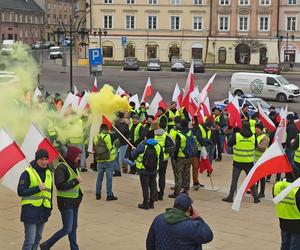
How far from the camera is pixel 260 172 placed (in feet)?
27.5

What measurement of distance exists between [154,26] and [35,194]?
68.9 meters

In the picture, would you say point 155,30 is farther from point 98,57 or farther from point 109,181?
point 109,181

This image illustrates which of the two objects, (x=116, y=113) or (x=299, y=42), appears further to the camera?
(x=299, y=42)

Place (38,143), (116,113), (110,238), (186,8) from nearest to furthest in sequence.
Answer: (38,143) < (110,238) < (116,113) < (186,8)

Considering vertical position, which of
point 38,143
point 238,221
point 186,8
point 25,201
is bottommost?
point 238,221

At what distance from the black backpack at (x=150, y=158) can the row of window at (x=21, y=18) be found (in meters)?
108

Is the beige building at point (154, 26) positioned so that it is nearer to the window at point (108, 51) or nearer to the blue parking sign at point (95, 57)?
the window at point (108, 51)

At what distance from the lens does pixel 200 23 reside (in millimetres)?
74875

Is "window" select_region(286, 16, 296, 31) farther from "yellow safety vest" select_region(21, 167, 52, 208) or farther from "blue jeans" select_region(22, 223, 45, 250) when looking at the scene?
"blue jeans" select_region(22, 223, 45, 250)

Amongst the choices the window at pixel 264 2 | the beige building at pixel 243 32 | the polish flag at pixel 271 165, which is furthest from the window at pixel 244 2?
the polish flag at pixel 271 165

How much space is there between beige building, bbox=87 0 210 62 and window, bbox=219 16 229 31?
5.21 feet

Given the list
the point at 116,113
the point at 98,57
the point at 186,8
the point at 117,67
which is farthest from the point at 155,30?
the point at 116,113

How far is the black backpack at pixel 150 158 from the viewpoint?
1132 centimetres

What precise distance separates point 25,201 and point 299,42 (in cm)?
6799
